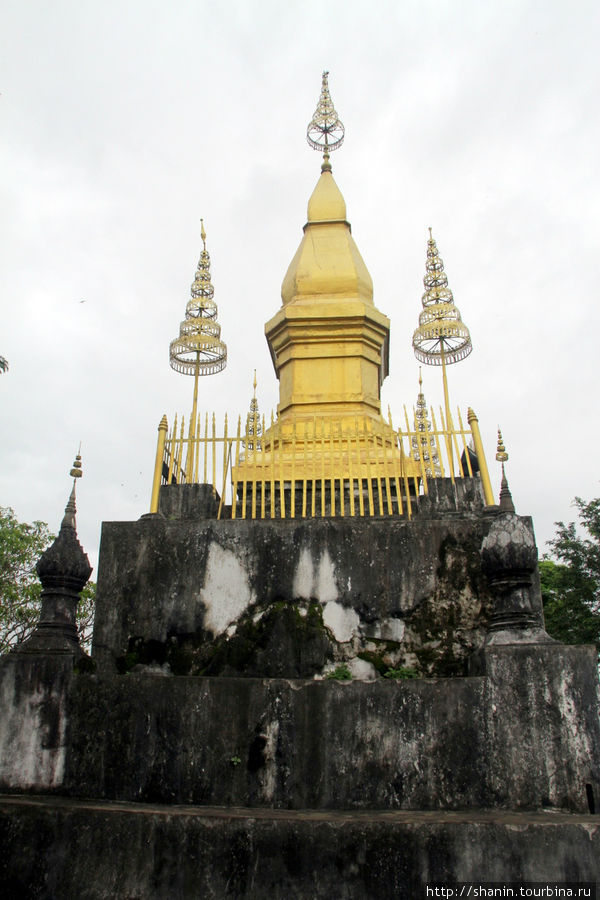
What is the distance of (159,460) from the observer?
6734 mm

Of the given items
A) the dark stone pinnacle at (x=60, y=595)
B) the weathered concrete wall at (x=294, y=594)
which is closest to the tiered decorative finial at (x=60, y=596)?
the dark stone pinnacle at (x=60, y=595)

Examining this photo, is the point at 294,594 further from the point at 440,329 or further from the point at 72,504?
the point at 440,329

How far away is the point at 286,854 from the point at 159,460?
3.83 metres

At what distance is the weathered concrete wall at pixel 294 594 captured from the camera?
5457mm

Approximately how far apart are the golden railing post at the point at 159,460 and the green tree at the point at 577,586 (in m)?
14.4

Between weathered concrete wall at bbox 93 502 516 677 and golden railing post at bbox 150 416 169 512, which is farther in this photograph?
golden railing post at bbox 150 416 169 512

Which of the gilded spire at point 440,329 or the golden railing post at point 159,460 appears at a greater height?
the gilded spire at point 440,329

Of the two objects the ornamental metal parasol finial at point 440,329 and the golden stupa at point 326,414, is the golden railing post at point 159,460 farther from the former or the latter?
the ornamental metal parasol finial at point 440,329

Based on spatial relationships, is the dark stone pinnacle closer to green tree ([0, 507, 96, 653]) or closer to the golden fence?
the golden fence

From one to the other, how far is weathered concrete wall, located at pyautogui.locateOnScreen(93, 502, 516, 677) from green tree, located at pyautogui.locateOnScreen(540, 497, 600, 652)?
13604 millimetres

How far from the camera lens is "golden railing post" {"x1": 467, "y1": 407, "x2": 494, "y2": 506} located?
6441 mm

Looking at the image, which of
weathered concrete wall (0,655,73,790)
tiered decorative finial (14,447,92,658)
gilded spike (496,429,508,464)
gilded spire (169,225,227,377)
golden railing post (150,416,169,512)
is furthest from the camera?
gilded spire (169,225,227,377)

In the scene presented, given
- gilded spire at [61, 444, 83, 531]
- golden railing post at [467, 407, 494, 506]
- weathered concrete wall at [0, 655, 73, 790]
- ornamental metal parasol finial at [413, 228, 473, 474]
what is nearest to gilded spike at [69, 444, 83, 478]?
gilded spire at [61, 444, 83, 531]

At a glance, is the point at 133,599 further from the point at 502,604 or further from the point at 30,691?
the point at 502,604
